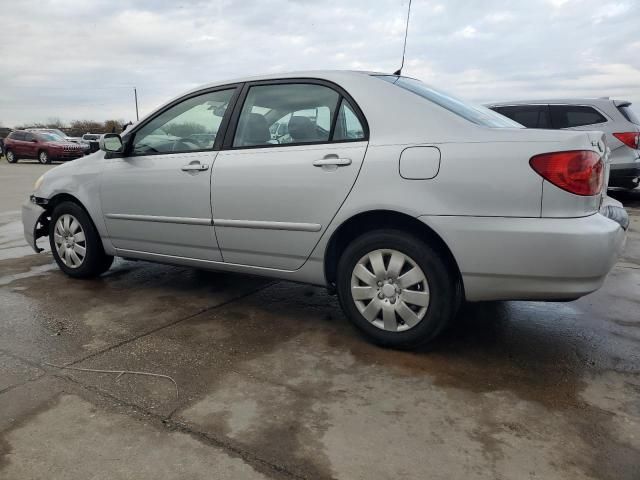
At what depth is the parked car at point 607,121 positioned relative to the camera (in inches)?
305

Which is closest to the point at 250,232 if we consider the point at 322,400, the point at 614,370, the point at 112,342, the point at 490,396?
the point at 112,342

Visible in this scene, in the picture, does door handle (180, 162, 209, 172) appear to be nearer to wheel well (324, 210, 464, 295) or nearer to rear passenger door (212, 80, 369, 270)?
rear passenger door (212, 80, 369, 270)

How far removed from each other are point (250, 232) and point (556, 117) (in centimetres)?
656

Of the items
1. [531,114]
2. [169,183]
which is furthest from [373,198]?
[531,114]

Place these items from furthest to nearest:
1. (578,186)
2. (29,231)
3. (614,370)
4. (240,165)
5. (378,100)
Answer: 1. (29,231)
2. (240,165)
3. (378,100)
4. (614,370)
5. (578,186)

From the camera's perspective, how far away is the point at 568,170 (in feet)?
8.04

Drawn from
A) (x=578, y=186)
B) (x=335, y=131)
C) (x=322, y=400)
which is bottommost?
(x=322, y=400)

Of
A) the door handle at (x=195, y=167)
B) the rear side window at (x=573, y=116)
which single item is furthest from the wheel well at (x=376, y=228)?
the rear side window at (x=573, y=116)

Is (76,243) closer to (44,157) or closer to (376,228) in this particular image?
(376,228)

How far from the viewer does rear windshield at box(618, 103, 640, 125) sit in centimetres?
784

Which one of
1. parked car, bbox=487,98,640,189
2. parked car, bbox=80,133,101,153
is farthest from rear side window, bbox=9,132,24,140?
parked car, bbox=487,98,640,189

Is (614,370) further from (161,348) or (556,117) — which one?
(556,117)

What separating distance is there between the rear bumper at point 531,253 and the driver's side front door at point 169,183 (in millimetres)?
1645

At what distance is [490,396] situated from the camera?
2.48 metres
